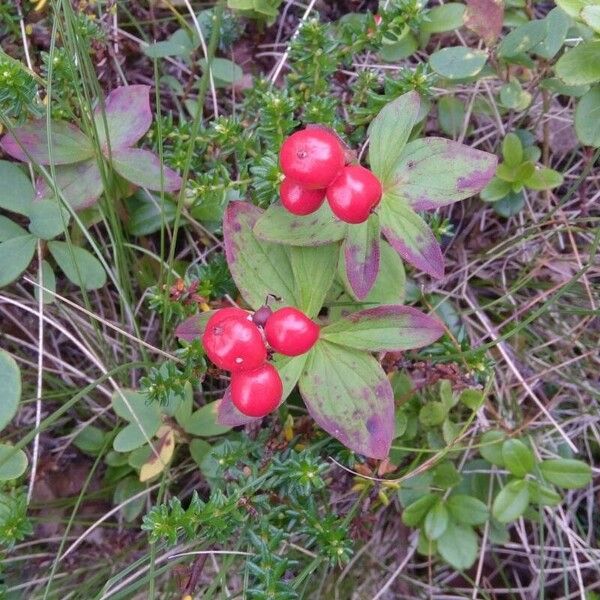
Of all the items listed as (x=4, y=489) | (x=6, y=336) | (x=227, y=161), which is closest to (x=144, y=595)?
(x=4, y=489)

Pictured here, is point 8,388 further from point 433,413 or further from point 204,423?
point 433,413

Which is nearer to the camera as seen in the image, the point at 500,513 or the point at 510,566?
the point at 500,513

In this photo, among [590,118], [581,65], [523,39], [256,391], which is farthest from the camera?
[523,39]

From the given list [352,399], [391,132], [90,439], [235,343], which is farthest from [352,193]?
[90,439]

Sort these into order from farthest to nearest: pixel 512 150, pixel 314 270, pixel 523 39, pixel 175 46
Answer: pixel 175 46 → pixel 512 150 → pixel 523 39 → pixel 314 270

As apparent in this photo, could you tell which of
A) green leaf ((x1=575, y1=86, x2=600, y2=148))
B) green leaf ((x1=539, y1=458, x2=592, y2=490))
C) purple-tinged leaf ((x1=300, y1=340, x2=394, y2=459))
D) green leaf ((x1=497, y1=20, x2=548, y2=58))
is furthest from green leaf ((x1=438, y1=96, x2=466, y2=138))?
green leaf ((x1=539, y1=458, x2=592, y2=490))

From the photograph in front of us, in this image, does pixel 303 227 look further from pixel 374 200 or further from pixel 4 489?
pixel 4 489
